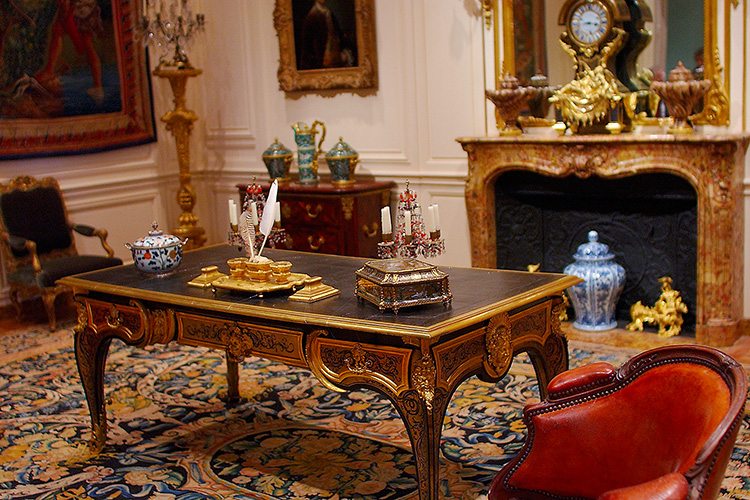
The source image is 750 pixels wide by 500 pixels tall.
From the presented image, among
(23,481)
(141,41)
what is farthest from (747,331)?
(141,41)

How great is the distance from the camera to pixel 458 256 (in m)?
6.57

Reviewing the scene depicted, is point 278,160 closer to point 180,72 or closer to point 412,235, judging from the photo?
point 180,72

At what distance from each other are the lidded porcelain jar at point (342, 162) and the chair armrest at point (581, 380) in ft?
13.1

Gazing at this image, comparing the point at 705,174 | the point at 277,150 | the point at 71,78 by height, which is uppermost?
the point at 71,78

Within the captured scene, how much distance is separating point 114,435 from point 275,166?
→ 3187mm

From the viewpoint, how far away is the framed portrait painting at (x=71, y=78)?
262 inches

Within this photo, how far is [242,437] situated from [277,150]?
10.9 ft

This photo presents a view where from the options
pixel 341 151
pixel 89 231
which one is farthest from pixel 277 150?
pixel 89 231

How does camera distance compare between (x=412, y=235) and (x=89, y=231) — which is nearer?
(x=412, y=235)

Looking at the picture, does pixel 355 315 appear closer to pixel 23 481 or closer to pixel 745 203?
pixel 23 481

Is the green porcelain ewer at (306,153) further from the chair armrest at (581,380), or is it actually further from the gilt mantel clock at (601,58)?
the chair armrest at (581,380)

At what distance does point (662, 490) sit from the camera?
2.03 m

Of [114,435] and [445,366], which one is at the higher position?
[445,366]

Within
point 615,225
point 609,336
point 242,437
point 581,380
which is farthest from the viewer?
point 615,225
